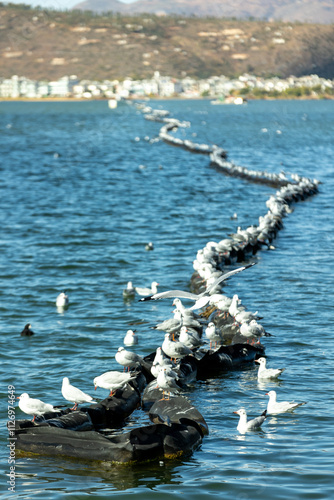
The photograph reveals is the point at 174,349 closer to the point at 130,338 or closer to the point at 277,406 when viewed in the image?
the point at 130,338

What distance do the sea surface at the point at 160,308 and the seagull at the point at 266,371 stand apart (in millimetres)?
202

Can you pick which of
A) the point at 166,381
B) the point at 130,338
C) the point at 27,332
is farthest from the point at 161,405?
the point at 27,332

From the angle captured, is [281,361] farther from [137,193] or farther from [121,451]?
[137,193]

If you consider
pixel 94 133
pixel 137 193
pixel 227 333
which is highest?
pixel 227 333

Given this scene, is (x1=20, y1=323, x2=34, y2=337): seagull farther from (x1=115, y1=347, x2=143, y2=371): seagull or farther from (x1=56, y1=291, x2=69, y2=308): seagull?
(x1=115, y1=347, x2=143, y2=371): seagull

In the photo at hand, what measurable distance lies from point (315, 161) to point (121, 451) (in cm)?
6040

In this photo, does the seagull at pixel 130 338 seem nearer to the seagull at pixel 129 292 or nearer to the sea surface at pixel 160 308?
the sea surface at pixel 160 308

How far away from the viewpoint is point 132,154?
7900 centimetres

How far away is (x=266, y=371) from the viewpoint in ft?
54.2

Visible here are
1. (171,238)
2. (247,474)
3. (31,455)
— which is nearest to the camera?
(247,474)

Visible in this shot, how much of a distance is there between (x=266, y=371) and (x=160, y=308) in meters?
7.76

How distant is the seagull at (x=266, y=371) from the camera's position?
1646 centimetres

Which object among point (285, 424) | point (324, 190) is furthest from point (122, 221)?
point (285, 424)

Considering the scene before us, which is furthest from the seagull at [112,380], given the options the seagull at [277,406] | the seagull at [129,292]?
the seagull at [129,292]
